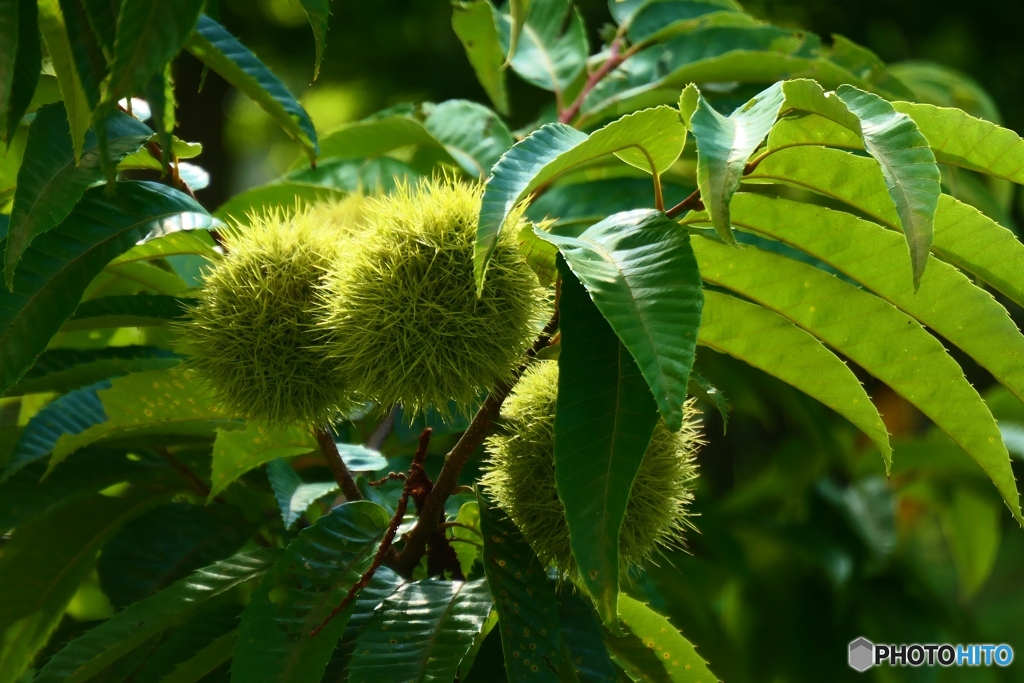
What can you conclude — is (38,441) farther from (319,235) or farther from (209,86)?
(209,86)

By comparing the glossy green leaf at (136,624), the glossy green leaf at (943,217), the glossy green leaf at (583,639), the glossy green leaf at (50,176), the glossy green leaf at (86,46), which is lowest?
the glossy green leaf at (583,639)

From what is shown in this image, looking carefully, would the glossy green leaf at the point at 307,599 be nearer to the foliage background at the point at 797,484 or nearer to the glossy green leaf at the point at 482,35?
the foliage background at the point at 797,484

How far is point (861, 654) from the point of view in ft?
5.85

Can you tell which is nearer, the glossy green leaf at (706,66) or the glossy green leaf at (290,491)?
the glossy green leaf at (290,491)

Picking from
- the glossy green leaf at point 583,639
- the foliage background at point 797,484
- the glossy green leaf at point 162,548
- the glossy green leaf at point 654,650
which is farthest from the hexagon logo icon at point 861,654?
the glossy green leaf at point 162,548

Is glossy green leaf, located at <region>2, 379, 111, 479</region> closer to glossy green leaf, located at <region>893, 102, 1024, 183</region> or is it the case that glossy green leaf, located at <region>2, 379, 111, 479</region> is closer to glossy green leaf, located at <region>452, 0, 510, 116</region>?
glossy green leaf, located at <region>452, 0, 510, 116</region>

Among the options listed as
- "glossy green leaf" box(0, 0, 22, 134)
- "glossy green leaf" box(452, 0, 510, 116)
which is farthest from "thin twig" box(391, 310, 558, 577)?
"glossy green leaf" box(452, 0, 510, 116)

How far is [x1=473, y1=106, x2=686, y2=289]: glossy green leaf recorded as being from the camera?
24.1 inches

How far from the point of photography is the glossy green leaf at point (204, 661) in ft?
2.85

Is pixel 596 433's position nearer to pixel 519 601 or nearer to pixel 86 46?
pixel 519 601

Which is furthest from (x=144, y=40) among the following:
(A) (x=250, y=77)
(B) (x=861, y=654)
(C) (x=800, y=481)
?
(C) (x=800, y=481)

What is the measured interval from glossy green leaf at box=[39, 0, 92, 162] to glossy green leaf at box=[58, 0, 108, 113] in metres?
0.06

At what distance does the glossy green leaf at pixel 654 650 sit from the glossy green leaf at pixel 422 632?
0.55 feet

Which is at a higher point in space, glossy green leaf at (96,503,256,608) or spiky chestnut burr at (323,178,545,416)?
spiky chestnut burr at (323,178,545,416)
